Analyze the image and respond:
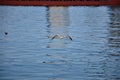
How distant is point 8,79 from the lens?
18094 mm

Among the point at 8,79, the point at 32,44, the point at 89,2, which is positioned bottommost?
the point at 8,79

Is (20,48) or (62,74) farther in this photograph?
(20,48)

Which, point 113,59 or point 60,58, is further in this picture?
point 60,58

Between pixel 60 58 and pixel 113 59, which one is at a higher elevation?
pixel 60 58

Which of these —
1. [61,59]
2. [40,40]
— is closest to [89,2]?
[40,40]

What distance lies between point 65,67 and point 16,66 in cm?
240

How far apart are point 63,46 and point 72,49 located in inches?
64.1

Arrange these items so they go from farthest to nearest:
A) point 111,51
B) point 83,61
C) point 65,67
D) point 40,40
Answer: point 40,40 → point 111,51 → point 83,61 → point 65,67

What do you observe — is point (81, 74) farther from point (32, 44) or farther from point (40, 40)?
point (40, 40)

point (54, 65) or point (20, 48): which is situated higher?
point (20, 48)

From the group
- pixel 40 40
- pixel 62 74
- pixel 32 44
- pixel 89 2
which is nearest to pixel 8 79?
pixel 62 74

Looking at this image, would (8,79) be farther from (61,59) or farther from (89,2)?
(89,2)

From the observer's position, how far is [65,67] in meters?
20.6

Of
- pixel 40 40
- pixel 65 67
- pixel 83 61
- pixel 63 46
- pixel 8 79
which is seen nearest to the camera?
pixel 8 79
